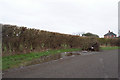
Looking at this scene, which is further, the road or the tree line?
the tree line

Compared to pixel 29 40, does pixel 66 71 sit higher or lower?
lower

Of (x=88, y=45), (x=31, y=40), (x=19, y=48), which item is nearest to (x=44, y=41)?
(x=31, y=40)

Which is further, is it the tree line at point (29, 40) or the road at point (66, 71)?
the tree line at point (29, 40)

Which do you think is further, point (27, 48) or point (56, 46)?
point (56, 46)

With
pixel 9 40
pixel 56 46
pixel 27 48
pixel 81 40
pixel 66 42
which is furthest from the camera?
pixel 81 40

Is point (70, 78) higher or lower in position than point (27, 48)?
lower

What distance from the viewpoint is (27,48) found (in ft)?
31.2

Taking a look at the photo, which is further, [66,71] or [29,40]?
[29,40]

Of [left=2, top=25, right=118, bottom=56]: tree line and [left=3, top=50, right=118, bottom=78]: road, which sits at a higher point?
[left=2, top=25, right=118, bottom=56]: tree line

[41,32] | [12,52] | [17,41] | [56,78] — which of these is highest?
[41,32]

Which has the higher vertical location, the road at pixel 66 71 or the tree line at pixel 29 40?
the tree line at pixel 29 40

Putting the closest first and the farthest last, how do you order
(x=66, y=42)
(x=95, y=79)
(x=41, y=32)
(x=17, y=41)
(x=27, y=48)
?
(x=95, y=79) < (x=17, y=41) < (x=27, y=48) < (x=41, y=32) < (x=66, y=42)

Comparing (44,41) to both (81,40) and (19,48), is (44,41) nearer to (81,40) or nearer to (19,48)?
(19,48)

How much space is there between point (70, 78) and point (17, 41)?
6345 mm
